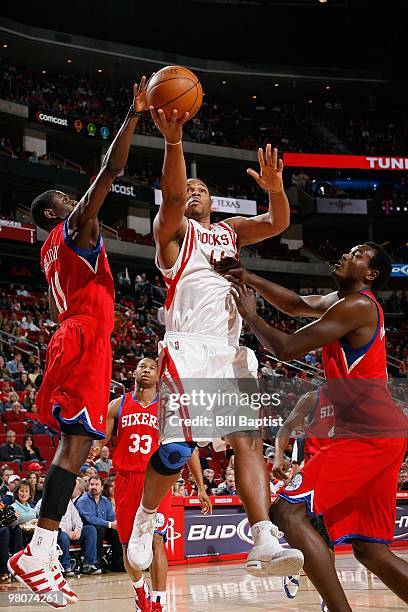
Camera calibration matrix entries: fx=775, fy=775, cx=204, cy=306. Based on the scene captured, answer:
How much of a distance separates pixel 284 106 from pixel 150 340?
62.6 ft

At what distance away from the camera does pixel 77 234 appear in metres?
4.86

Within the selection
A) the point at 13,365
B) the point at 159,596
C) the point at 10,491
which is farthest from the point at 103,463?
the point at 159,596

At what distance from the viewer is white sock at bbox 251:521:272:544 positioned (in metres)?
4.25

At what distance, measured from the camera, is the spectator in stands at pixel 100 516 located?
11023mm

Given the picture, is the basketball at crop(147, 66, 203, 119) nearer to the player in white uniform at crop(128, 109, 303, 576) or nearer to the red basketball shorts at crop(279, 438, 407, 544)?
the player in white uniform at crop(128, 109, 303, 576)

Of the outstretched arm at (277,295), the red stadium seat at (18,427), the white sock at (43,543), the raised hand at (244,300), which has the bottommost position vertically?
the white sock at (43,543)

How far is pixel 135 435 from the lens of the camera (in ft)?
25.3

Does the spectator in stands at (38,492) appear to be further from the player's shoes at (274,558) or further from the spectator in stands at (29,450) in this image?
the player's shoes at (274,558)

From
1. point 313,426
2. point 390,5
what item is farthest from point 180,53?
point 313,426

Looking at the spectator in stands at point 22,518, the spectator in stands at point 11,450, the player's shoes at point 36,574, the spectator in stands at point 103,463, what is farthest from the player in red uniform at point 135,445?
the spectator in stands at point 103,463

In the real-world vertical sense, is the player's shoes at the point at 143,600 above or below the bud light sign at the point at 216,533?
above

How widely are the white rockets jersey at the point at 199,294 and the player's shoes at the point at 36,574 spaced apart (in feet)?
5.17

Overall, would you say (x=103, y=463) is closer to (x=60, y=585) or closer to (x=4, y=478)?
(x=4, y=478)

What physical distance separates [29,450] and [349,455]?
9.05 metres
